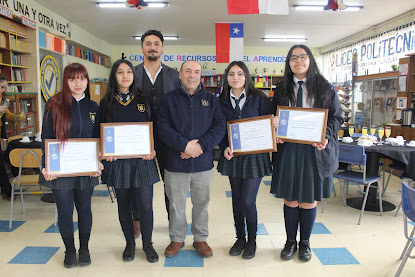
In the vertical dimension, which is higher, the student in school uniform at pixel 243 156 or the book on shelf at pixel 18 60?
the book on shelf at pixel 18 60

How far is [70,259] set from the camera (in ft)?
8.24

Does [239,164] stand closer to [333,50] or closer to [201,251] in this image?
[201,251]

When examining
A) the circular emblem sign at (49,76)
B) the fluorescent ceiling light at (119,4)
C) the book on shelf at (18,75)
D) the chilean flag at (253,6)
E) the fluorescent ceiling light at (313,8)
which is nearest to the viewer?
the chilean flag at (253,6)

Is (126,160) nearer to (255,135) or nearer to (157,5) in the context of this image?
(255,135)

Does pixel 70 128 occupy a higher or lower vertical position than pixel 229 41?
lower

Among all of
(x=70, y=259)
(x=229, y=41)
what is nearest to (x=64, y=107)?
(x=70, y=259)

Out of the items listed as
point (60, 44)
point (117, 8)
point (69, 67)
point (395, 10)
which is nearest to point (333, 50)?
point (395, 10)

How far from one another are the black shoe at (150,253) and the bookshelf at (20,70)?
403 centimetres

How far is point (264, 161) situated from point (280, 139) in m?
0.22

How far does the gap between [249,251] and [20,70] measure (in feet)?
19.9

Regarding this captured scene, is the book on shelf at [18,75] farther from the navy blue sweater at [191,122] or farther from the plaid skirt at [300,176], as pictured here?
the plaid skirt at [300,176]

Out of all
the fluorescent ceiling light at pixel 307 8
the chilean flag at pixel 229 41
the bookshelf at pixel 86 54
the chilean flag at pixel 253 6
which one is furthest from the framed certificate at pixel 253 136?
the bookshelf at pixel 86 54

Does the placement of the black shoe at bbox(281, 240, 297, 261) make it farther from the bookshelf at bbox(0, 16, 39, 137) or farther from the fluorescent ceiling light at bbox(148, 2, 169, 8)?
the fluorescent ceiling light at bbox(148, 2, 169, 8)

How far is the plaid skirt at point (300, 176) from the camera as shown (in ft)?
8.05
